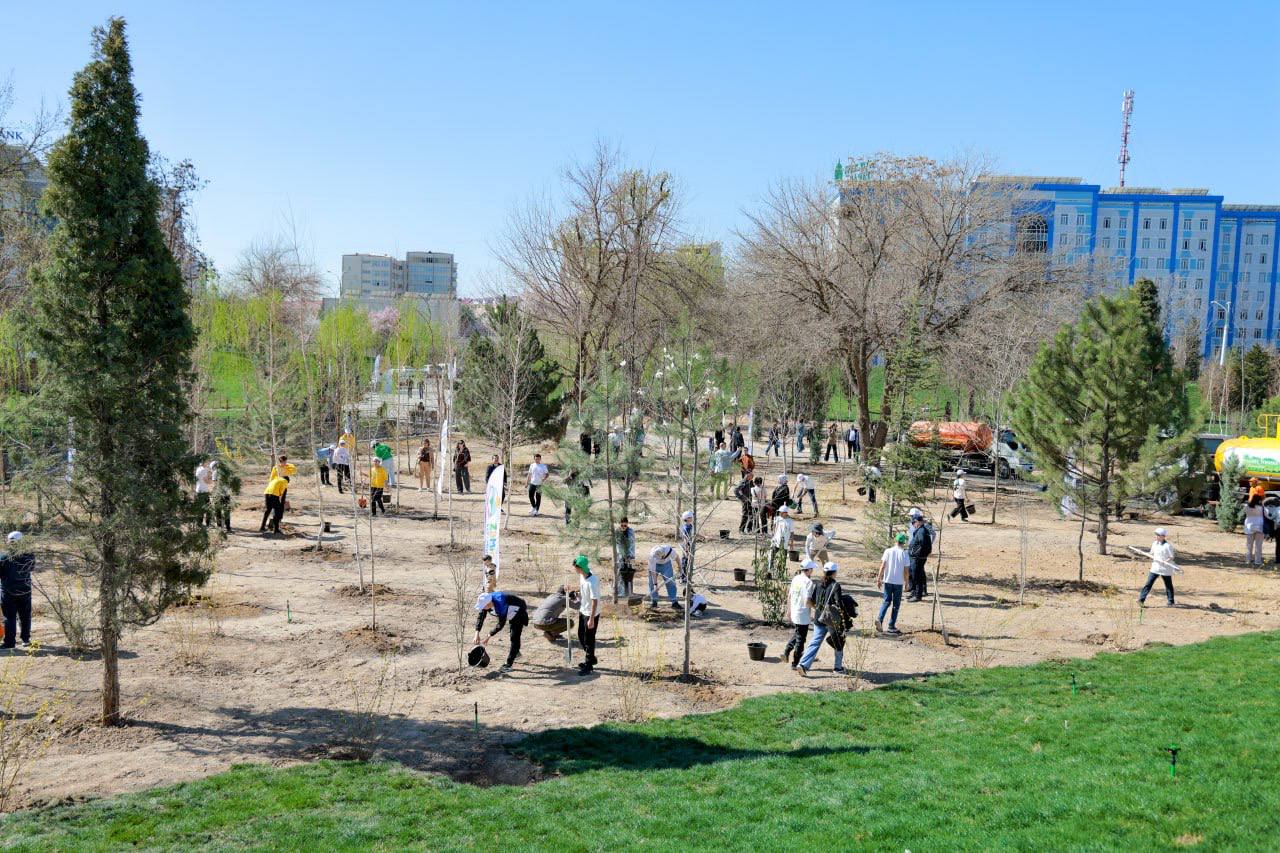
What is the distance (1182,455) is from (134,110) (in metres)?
19.1

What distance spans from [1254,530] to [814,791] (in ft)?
53.2

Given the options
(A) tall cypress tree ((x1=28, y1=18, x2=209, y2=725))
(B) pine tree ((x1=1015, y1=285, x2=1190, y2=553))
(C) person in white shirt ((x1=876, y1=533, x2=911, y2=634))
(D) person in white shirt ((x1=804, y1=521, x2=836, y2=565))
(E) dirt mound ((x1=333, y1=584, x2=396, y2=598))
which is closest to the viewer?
(A) tall cypress tree ((x1=28, y1=18, x2=209, y2=725))

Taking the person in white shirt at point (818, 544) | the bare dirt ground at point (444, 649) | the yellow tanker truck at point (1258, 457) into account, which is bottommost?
the bare dirt ground at point (444, 649)

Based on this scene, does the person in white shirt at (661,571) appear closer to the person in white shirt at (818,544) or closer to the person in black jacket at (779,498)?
the person in white shirt at (818,544)

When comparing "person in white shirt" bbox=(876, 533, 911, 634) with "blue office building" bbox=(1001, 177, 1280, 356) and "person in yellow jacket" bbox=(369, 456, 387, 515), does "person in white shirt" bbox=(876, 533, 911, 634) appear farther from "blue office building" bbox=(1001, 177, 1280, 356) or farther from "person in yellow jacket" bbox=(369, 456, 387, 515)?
"blue office building" bbox=(1001, 177, 1280, 356)

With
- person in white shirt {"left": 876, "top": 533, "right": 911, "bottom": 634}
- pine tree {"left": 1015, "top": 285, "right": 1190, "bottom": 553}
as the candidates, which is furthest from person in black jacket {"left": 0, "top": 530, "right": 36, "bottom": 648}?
pine tree {"left": 1015, "top": 285, "right": 1190, "bottom": 553}

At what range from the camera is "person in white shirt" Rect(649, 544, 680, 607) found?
15.3m

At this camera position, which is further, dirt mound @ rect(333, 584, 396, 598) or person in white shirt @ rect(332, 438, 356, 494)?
person in white shirt @ rect(332, 438, 356, 494)

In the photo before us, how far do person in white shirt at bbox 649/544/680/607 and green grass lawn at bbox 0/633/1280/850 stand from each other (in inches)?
171

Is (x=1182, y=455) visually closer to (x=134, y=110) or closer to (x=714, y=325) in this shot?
(x=714, y=325)

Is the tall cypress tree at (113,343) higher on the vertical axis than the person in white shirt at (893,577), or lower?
higher

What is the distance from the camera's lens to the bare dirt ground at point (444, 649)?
994cm

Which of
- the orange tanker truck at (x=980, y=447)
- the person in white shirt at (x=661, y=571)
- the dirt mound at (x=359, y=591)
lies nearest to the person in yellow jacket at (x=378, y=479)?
the dirt mound at (x=359, y=591)

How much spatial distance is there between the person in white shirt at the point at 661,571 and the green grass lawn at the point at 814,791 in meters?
4.35
